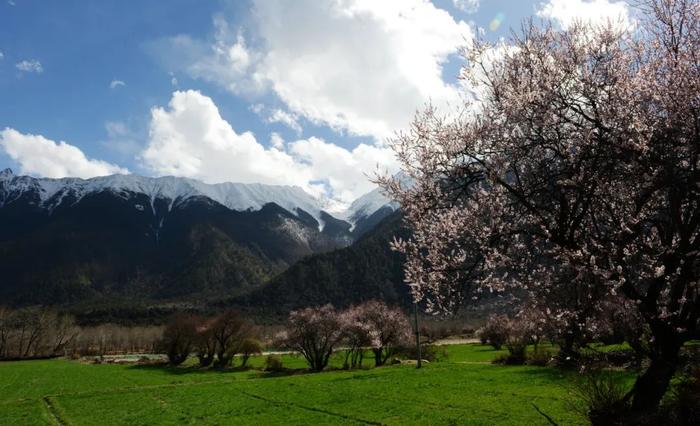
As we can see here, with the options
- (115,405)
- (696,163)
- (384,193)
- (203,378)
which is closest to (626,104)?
(696,163)

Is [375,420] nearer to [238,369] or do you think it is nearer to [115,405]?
[115,405]

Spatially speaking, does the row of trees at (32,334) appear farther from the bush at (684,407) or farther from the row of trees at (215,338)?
the bush at (684,407)

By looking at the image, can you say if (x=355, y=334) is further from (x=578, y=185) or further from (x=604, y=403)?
(x=578, y=185)

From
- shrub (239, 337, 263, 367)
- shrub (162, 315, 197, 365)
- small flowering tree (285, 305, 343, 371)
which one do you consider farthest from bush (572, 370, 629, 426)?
shrub (162, 315, 197, 365)

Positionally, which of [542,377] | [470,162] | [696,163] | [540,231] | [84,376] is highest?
[470,162]

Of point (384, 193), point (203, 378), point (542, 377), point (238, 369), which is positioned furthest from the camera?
point (238, 369)

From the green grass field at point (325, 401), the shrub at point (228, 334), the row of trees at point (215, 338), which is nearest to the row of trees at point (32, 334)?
the row of trees at point (215, 338)

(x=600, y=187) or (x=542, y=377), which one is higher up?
(x=600, y=187)

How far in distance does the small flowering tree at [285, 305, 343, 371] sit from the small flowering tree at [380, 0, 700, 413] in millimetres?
48923

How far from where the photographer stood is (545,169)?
11.7 metres

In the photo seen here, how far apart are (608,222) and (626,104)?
2.94 meters

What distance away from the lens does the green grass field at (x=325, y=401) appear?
83.6 feet

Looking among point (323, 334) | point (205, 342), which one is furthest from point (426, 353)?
point (205, 342)

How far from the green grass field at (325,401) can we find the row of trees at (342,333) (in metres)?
12.1
